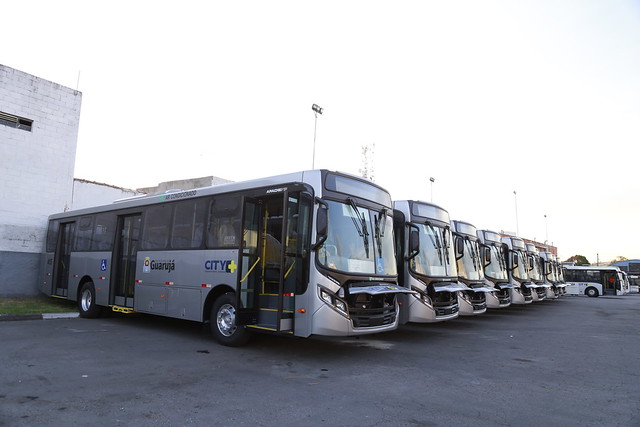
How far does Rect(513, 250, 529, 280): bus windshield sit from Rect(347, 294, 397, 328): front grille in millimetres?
12687

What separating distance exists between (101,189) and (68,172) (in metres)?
3.66

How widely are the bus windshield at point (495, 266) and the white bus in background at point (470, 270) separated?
0.93 metres

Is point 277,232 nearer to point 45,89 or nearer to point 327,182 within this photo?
point 327,182

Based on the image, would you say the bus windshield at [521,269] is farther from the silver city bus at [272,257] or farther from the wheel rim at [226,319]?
the wheel rim at [226,319]

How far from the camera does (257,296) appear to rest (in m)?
8.34

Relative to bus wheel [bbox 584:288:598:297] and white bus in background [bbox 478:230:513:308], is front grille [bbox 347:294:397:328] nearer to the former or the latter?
white bus in background [bbox 478:230:513:308]

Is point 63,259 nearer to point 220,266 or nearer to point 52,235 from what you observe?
point 52,235

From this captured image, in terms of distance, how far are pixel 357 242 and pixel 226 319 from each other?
313cm

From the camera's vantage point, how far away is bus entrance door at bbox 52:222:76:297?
48.1 ft

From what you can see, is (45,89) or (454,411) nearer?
(454,411)

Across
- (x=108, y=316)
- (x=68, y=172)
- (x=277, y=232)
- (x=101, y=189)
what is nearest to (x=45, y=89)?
(x=68, y=172)

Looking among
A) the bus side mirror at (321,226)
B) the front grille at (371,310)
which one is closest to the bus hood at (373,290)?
the front grille at (371,310)

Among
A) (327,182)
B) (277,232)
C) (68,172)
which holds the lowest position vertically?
(277,232)

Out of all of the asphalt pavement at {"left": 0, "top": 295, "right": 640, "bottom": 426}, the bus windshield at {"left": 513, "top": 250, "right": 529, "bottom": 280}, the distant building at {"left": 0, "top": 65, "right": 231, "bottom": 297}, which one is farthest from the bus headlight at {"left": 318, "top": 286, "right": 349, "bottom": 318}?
the bus windshield at {"left": 513, "top": 250, "right": 529, "bottom": 280}
